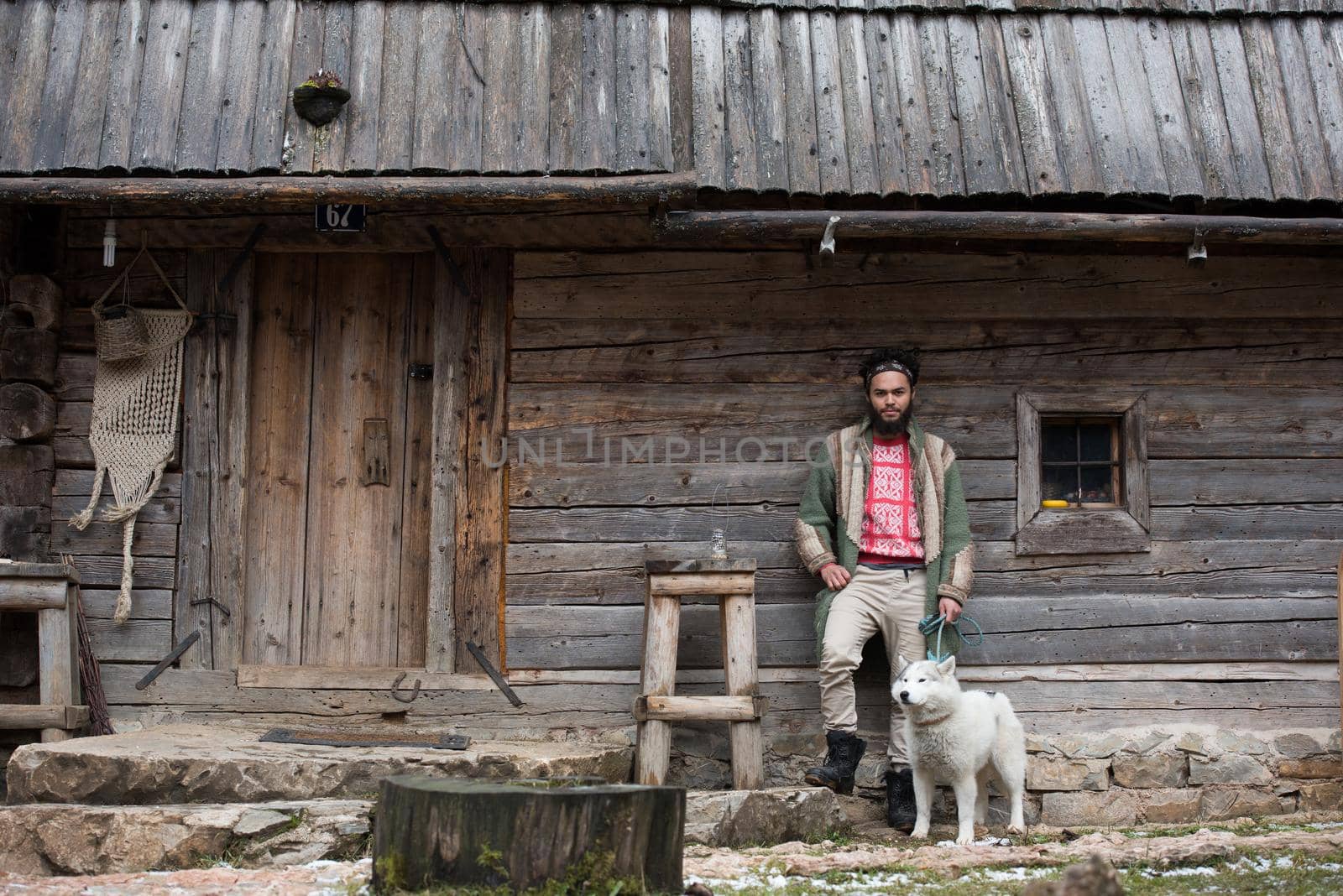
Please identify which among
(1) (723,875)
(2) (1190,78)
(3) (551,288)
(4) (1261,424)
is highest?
(2) (1190,78)

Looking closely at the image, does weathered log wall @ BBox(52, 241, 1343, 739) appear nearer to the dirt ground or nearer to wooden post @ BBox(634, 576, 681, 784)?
wooden post @ BBox(634, 576, 681, 784)

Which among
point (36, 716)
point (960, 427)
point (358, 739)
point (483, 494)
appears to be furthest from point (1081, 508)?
point (36, 716)

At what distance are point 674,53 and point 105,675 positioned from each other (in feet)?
13.6

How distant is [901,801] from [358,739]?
99.6 inches

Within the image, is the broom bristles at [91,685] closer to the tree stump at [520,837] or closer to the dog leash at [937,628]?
the tree stump at [520,837]

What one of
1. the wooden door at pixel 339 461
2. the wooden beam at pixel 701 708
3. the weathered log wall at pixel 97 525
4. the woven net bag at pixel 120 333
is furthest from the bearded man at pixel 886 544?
the woven net bag at pixel 120 333

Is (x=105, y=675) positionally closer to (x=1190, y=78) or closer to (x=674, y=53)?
(x=674, y=53)

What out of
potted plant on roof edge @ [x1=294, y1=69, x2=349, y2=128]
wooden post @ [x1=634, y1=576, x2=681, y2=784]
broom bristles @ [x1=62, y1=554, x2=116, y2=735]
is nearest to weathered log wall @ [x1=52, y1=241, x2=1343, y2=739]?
broom bristles @ [x1=62, y1=554, x2=116, y2=735]

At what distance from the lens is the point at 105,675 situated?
A: 670 centimetres

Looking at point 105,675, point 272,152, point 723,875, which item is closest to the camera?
point 723,875

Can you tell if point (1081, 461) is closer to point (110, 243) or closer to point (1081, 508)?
point (1081, 508)

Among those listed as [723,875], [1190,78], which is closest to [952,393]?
[1190,78]

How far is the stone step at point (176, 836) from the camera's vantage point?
16.9 feet

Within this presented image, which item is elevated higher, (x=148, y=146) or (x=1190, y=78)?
(x=1190, y=78)
